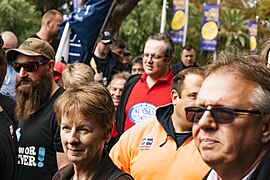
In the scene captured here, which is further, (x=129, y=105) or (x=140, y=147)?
(x=129, y=105)

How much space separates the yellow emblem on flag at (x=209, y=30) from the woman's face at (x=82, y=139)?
758 inches

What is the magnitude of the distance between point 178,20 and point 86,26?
11.0 m

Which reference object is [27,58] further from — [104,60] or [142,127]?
[104,60]

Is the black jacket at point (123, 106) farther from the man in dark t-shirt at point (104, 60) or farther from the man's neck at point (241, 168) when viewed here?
the man's neck at point (241, 168)

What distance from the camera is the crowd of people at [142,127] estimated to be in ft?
8.41

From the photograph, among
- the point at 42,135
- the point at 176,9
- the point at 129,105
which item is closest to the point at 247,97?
the point at 42,135

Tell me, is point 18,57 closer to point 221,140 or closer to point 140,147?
point 140,147

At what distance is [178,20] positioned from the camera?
18.9 m

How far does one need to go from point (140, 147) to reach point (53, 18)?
5.17m

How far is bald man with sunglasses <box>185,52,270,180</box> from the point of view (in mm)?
2535

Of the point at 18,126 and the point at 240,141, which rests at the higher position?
the point at 240,141

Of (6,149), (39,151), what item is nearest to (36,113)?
(39,151)

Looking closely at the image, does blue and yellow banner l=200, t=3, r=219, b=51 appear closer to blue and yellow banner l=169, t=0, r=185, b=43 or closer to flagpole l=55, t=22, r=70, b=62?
blue and yellow banner l=169, t=0, r=185, b=43

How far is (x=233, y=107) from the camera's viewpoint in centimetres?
256
